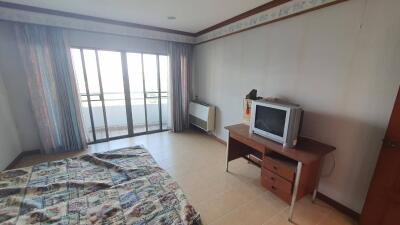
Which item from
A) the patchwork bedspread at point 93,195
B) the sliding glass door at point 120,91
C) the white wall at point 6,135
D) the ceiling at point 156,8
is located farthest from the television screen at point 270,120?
the white wall at point 6,135

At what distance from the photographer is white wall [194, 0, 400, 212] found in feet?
5.10

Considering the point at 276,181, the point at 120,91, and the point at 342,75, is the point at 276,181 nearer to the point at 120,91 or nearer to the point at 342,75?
the point at 342,75

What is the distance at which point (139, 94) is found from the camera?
410cm

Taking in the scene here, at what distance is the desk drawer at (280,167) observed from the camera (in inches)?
70.4

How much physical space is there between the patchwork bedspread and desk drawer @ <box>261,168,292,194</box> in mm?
1151

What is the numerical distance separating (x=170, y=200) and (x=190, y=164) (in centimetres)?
160

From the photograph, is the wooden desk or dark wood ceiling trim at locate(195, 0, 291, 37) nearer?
the wooden desk

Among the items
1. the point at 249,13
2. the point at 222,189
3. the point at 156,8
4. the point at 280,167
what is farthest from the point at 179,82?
the point at 280,167

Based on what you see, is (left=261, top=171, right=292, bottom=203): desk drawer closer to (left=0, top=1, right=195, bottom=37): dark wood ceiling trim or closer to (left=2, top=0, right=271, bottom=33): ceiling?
(left=2, top=0, right=271, bottom=33): ceiling

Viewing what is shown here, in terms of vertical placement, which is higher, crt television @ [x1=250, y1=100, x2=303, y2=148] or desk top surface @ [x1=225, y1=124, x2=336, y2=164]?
crt television @ [x1=250, y1=100, x2=303, y2=148]

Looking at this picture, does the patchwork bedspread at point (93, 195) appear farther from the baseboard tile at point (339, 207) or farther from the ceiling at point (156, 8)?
the ceiling at point (156, 8)

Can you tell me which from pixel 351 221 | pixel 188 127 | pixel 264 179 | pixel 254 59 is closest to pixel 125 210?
pixel 264 179

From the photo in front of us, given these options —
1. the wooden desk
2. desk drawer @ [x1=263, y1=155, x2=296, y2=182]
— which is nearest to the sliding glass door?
the wooden desk

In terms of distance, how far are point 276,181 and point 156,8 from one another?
285cm
